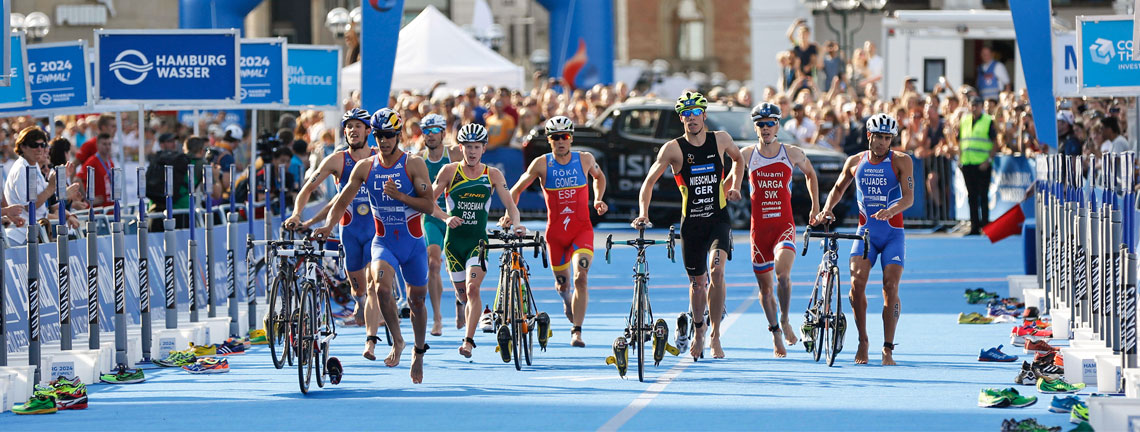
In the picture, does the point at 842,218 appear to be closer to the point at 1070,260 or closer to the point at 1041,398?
the point at 1070,260

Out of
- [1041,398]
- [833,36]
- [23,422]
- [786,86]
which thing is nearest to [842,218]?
[786,86]

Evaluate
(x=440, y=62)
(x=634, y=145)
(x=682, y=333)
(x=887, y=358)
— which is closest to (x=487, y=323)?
(x=682, y=333)

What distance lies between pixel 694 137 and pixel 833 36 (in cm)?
4611

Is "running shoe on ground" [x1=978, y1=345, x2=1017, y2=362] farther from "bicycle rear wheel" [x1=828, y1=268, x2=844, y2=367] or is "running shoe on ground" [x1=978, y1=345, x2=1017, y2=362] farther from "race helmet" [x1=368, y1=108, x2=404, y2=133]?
"race helmet" [x1=368, y1=108, x2=404, y2=133]

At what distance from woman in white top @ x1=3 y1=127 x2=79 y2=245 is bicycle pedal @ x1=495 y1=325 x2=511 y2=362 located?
3.86 metres

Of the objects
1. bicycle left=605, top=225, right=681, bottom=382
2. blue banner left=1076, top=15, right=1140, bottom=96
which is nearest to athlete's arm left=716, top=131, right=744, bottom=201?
bicycle left=605, top=225, right=681, bottom=382

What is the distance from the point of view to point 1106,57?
56.2 feet

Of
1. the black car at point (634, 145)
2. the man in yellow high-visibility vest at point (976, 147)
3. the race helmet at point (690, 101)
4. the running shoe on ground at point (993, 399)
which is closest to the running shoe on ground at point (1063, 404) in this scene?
the running shoe on ground at point (993, 399)

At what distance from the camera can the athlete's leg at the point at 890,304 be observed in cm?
1334

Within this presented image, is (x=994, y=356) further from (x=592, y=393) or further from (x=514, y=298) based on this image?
(x=514, y=298)

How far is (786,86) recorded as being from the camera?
32281 millimetres

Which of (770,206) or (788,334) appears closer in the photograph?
(770,206)

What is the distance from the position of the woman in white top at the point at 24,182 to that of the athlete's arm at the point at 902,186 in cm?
630

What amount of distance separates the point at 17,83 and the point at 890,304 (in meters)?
7.82
